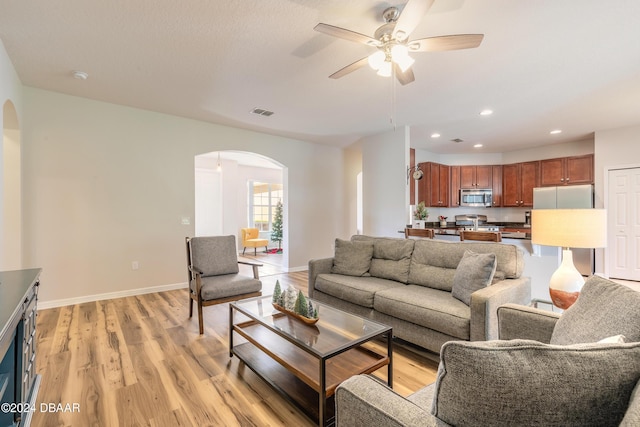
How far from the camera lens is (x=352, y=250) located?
349 cm

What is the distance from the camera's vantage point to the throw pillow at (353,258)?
3.39 meters

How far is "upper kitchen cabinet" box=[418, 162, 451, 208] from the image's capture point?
280 inches

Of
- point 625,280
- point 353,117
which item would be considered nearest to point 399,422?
point 353,117

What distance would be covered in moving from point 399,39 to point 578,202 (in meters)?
5.61

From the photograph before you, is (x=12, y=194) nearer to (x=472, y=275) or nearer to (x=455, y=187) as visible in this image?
(x=472, y=275)

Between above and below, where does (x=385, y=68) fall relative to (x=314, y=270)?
above

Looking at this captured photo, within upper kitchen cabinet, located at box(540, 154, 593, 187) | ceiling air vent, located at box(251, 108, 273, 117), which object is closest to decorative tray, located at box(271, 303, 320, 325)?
ceiling air vent, located at box(251, 108, 273, 117)

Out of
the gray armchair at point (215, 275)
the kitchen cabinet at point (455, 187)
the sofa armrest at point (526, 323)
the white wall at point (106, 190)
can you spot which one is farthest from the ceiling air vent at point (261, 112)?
the kitchen cabinet at point (455, 187)

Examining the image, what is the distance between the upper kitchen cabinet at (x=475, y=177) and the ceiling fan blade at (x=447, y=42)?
584 cm

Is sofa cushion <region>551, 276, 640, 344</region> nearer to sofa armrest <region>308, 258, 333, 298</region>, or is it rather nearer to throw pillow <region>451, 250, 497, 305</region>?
throw pillow <region>451, 250, 497, 305</region>

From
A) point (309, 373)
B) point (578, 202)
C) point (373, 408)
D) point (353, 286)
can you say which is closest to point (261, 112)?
point (353, 286)

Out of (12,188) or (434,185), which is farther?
(434,185)

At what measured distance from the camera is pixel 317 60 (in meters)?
2.92

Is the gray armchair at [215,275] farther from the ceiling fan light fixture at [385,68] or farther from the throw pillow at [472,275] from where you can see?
the ceiling fan light fixture at [385,68]
